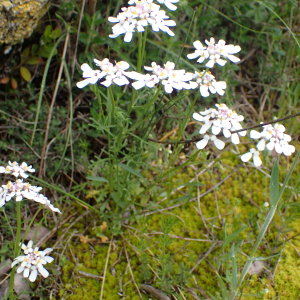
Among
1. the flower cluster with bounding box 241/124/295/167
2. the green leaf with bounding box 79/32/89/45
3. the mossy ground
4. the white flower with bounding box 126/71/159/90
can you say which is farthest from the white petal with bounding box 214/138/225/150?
the green leaf with bounding box 79/32/89/45

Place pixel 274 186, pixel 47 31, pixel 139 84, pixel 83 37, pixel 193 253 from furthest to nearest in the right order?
1. pixel 83 37
2. pixel 47 31
3. pixel 193 253
4. pixel 274 186
5. pixel 139 84

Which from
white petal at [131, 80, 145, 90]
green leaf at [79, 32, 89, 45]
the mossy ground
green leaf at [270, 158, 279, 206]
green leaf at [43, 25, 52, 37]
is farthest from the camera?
green leaf at [79, 32, 89, 45]

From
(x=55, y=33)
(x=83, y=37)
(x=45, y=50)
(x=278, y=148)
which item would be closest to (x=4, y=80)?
(x=45, y=50)

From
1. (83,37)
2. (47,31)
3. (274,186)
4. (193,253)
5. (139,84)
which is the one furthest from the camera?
(83,37)

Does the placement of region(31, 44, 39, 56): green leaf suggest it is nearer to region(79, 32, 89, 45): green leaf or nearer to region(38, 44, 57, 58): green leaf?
region(38, 44, 57, 58): green leaf

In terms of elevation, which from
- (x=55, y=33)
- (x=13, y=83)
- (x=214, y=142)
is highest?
(x=55, y=33)

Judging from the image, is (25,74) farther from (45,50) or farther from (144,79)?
(144,79)
